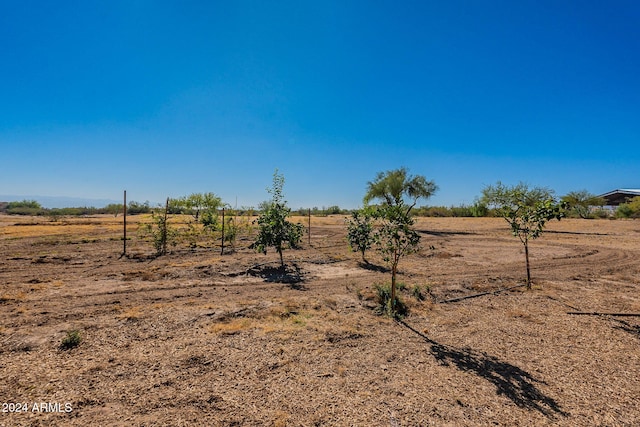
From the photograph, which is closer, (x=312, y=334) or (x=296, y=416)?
(x=296, y=416)

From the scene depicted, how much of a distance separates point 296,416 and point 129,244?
1684 cm

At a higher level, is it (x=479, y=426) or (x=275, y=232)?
(x=275, y=232)

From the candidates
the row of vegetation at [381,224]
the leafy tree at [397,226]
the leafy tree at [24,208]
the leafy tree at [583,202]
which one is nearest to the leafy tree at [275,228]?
the row of vegetation at [381,224]

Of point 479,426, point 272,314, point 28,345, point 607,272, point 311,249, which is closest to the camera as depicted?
point 479,426

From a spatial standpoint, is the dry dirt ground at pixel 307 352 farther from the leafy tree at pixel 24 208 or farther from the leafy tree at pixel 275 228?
the leafy tree at pixel 24 208

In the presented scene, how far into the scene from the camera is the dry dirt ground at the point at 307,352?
3521 millimetres

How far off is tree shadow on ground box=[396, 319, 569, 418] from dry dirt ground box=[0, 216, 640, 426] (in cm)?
3

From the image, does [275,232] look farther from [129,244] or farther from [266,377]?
[129,244]

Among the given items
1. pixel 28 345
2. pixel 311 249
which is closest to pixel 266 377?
pixel 28 345

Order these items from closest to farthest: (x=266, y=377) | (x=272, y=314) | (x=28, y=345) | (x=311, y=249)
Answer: (x=266, y=377), (x=28, y=345), (x=272, y=314), (x=311, y=249)

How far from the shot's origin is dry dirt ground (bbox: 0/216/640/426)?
352cm

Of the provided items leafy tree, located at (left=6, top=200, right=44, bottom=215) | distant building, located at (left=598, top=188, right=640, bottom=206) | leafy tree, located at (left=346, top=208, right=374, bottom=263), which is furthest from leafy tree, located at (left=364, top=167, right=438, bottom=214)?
leafy tree, located at (left=6, top=200, right=44, bottom=215)

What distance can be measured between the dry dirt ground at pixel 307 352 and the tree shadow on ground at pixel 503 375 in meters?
0.03

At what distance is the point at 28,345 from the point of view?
15.8 ft
